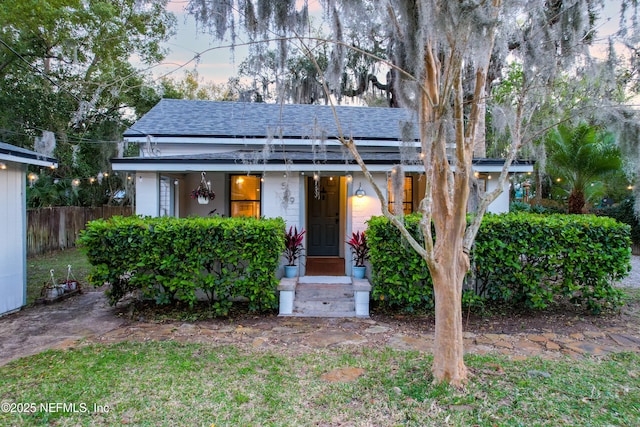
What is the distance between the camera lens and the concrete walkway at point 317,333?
14.7ft

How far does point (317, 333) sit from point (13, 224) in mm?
5407

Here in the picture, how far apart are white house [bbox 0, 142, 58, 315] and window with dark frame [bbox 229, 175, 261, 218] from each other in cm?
399

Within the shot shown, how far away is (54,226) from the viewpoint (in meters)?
12.9

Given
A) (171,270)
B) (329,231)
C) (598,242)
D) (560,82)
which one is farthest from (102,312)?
(598,242)

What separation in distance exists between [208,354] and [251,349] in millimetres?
519

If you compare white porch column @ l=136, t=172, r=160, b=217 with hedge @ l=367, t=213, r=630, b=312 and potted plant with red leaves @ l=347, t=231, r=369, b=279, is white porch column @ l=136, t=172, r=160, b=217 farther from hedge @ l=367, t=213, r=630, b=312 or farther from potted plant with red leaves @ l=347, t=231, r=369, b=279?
hedge @ l=367, t=213, r=630, b=312

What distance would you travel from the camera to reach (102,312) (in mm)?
5969

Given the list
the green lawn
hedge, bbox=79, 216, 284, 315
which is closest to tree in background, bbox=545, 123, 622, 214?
the green lawn

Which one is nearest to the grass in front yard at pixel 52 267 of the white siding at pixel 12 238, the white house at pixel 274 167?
the white siding at pixel 12 238

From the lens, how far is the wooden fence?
38.8ft

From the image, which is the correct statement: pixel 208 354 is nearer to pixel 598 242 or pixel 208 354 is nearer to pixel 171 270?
pixel 171 270

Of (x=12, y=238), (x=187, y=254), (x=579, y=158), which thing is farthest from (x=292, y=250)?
(x=579, y=158)

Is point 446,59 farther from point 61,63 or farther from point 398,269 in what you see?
point 61,63

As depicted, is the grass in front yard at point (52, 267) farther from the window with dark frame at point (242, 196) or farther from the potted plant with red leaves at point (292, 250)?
the potted plant with red leaves at point (292, 250)
